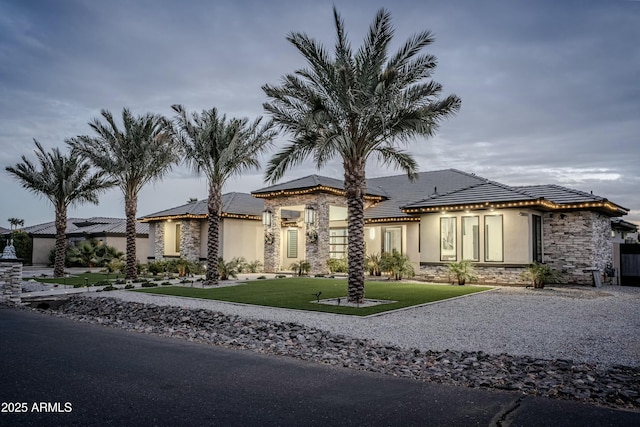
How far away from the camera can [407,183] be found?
28.5 meters

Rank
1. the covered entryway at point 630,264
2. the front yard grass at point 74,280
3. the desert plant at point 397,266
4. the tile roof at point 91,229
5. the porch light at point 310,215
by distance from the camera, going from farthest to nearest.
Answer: the tile roof at point 91,229
the porch light at point 310,215
the desert plant at point 397,266
the covered entryway at point 630,264
the front yard grass at point 74,280

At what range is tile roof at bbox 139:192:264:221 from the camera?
2859 cm

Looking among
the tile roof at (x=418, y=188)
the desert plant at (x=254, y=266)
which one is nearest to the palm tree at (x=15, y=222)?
the desert plant at (x=254, y=266)

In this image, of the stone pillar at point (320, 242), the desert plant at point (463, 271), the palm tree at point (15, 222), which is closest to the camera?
the desert plant at point (463, 271)

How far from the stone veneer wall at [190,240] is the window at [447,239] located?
1578cm

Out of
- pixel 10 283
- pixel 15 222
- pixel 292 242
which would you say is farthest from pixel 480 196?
pixel 15 222

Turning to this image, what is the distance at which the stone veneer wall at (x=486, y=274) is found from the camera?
18.4 m

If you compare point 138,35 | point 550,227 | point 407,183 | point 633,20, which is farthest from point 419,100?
point 407,183

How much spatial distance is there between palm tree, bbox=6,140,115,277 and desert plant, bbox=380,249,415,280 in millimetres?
15336

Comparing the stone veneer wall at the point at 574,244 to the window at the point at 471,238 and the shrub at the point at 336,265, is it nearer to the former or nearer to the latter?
the window at the point at 471,238

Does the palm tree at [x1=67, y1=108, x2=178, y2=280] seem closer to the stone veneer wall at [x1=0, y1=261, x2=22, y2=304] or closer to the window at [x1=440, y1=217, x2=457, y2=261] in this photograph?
the stone veneer wall at [x1=0, y1=261, x2=22, y2=304]

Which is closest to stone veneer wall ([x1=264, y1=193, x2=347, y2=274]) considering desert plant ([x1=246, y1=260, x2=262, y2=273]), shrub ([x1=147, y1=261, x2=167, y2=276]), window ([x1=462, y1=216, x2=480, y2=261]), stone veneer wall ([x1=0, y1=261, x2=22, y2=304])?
desert plant ([x1=246, y1=260, x2=262, y2=273])

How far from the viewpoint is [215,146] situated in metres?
18.4

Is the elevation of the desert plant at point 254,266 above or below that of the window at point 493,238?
below
